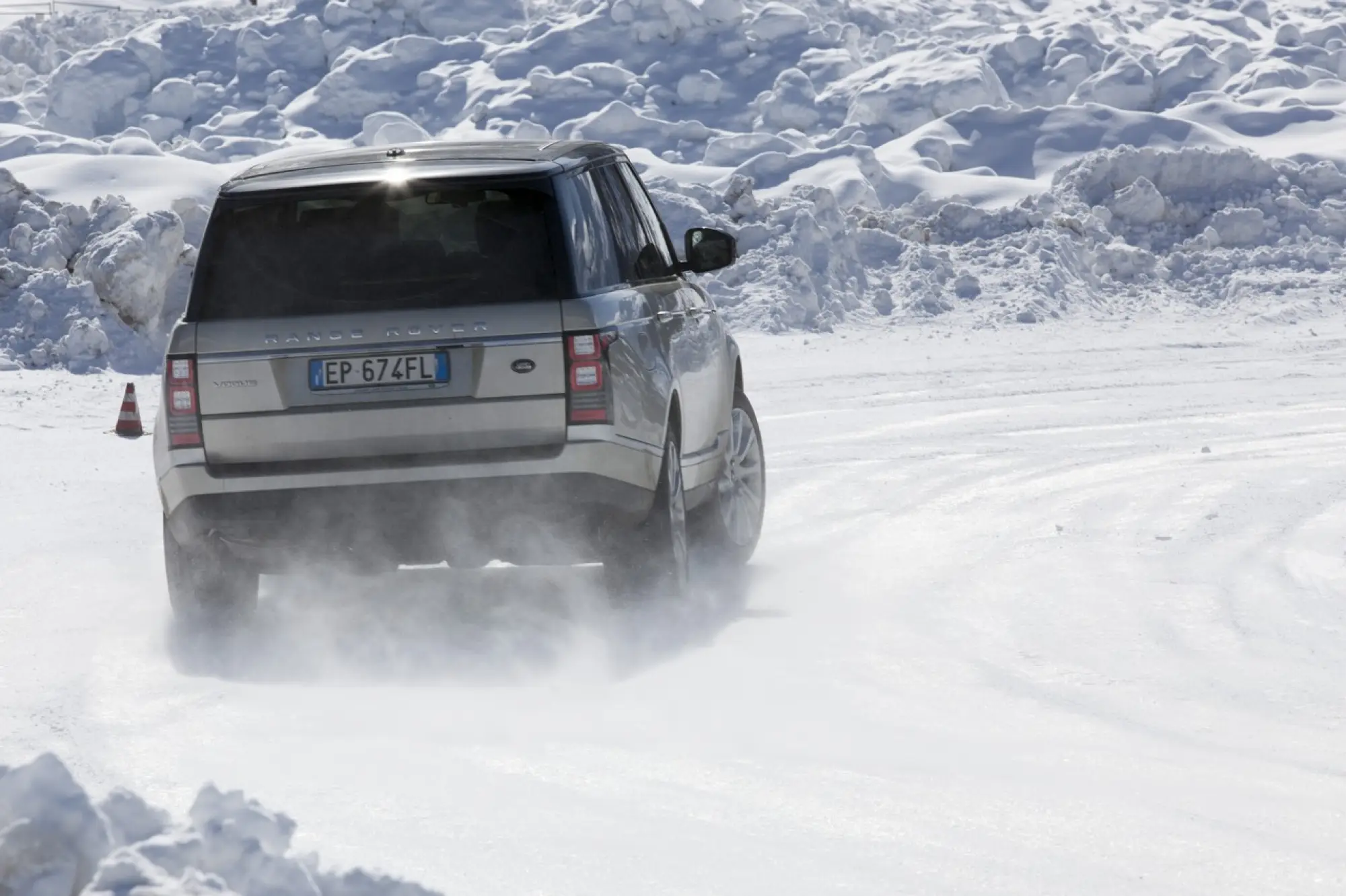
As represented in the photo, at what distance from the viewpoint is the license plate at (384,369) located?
6.48 meters

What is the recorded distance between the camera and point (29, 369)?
16.0 metres

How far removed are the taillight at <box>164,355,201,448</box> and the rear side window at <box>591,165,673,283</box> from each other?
5.36ft

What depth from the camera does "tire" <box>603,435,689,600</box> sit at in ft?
22.7

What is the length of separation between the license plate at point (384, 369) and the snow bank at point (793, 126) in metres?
10.5

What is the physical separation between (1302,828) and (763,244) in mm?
16867

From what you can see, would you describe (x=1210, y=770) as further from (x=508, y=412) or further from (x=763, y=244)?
(x=763, y=244)

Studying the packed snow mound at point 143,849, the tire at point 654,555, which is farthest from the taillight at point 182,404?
the packed snow mound at point 143,849

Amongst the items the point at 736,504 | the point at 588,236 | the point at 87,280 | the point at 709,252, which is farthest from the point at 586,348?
the point at 87,280

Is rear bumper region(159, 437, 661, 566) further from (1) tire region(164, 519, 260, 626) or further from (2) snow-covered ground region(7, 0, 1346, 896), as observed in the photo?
(2) snow-covered ground region(7, 0, 1346, 896)

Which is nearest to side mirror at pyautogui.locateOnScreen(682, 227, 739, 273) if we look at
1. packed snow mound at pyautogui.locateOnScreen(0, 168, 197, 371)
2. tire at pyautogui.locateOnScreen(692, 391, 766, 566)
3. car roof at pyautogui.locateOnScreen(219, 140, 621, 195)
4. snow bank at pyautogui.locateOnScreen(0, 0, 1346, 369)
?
tire at pyautogui.locateOnScreen(692, 391, 766, 566)

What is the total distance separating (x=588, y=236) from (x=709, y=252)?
1487mm

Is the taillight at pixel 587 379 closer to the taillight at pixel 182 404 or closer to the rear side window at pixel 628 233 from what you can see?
the rear side window at pixel 628 233

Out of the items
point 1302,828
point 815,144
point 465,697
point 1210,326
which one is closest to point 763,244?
point 1210,326

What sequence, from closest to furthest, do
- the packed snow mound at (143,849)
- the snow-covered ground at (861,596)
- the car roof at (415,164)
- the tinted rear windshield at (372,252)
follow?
the packed snow mound at (143,849) → the snow-covered ground at (861,596) → the tinted rear windshield at (372,252) → the car roof at (415,164)
